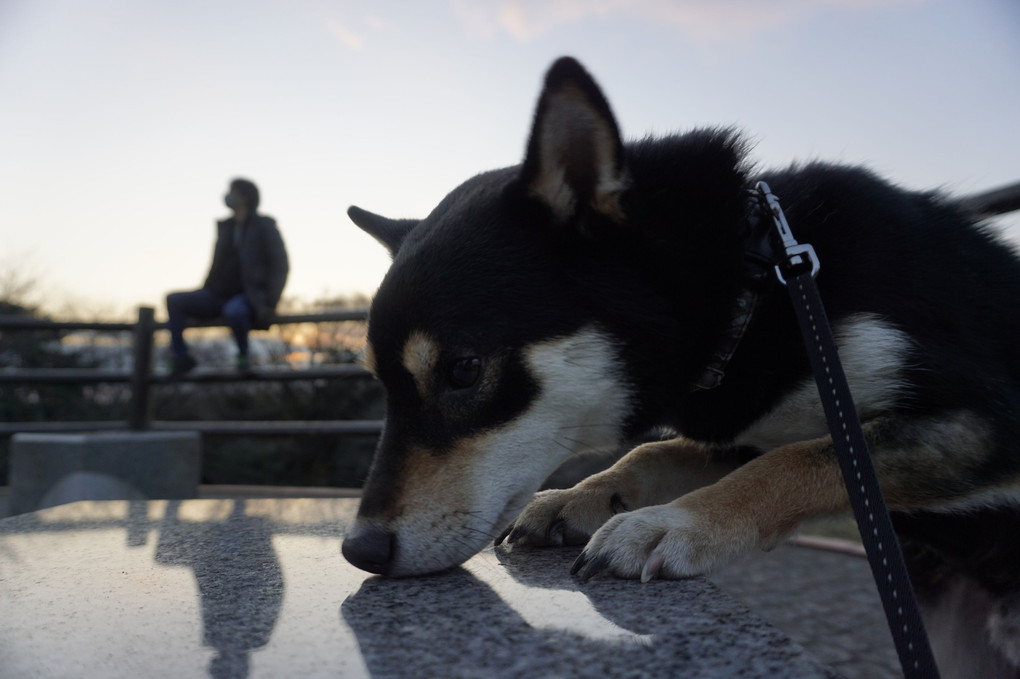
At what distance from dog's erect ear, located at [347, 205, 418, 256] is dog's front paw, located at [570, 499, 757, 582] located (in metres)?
1.08

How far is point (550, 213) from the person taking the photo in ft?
5.32

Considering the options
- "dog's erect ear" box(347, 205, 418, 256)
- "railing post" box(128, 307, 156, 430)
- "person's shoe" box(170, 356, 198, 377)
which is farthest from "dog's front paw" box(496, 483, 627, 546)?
"railing post" box(128, 307, 156, 430)

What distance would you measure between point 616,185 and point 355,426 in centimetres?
455

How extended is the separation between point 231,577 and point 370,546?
40 centimetres

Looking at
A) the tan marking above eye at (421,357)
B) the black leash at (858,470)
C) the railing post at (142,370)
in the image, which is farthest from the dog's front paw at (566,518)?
the railing post at (142,370)

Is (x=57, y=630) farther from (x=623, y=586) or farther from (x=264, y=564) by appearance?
(x=623, y=586)

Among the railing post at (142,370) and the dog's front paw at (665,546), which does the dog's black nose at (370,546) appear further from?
the railing post at (142,370)

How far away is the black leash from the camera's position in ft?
3.48

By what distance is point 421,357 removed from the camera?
4.90 ft

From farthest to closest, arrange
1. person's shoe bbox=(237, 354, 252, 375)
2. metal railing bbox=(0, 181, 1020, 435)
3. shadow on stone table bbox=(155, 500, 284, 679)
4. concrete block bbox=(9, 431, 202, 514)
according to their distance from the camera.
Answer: person's shoe bbox=(237, 354, 252, 375) → metal railing bbox=(0, 181, 1020, 435) → concrete block bbox=(9, 431, 202, 514) → shadow on stone table bbox=(155, 500, 284, 679)

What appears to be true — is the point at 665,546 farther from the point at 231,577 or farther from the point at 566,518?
the point at 231,577

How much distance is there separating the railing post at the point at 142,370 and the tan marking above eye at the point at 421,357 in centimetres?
588

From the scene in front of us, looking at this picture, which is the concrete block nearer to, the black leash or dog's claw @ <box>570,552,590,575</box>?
dog's claw @ <box>570,552,590,575</box>

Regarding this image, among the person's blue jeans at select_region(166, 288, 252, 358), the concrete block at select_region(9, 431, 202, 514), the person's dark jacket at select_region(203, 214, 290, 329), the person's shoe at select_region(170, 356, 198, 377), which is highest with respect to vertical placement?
the person's dark jacket at select_region(203, 214, 290, 329)
